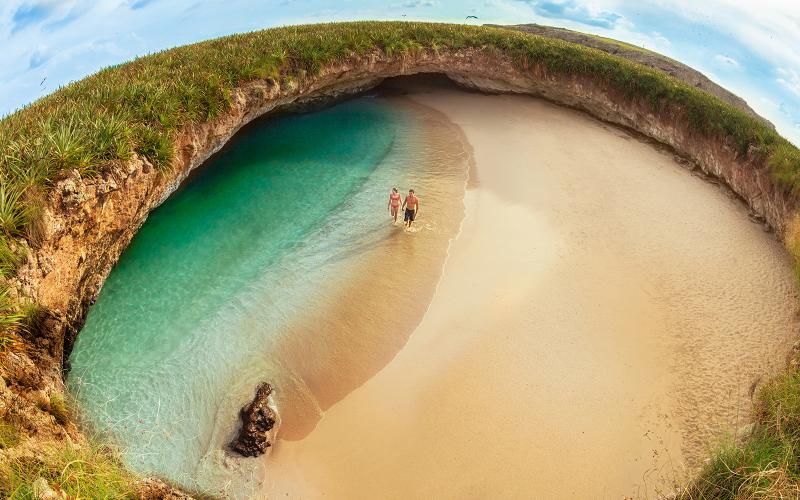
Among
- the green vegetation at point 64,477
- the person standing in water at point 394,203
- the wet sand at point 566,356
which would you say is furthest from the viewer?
the person standing in water at point 394,203

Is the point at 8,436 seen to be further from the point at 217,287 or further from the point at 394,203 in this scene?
the point at 394,203

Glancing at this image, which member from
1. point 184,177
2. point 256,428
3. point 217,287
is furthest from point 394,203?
point 256,428

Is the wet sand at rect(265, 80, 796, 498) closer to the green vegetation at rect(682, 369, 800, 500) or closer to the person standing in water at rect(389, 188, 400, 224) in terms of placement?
the green vegetation at rect(682, 369, 800, 500)

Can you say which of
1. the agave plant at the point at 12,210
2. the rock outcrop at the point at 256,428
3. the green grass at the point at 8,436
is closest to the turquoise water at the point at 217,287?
the rock outcrop at the point at 256,428

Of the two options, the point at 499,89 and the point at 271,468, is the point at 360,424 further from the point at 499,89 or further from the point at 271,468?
the point at 499,89

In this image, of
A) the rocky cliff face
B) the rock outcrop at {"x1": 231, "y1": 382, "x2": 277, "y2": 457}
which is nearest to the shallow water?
the rock outcrop at {"x1": 231, "y1": 382, "x2": 277, "y2": 457}

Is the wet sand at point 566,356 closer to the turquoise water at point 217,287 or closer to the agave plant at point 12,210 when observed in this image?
the turquoise water at point 217,287

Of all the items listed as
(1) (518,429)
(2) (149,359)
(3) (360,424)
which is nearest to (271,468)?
(3) (360,424)

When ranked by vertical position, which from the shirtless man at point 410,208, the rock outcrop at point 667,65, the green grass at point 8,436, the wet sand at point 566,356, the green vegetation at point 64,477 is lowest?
the green vegetation at point 64,477
